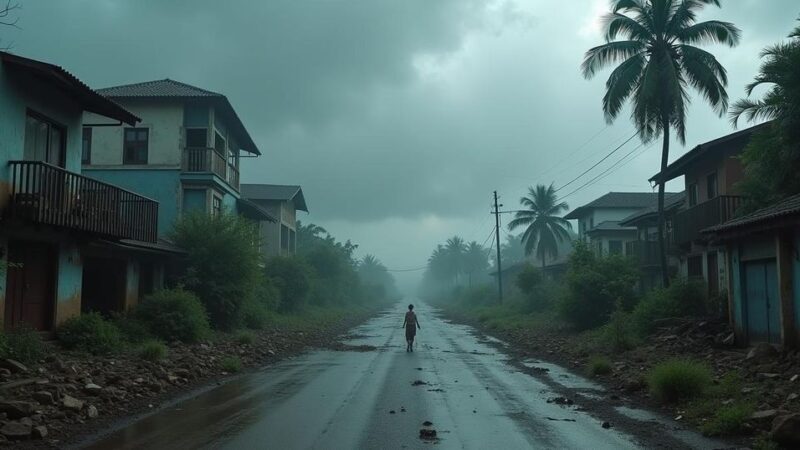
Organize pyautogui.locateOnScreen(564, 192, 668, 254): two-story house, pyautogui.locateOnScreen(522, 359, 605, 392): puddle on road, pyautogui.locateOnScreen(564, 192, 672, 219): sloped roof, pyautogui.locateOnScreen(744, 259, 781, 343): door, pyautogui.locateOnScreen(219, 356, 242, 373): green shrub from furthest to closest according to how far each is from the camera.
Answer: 1. pyautogui.locateOnScreen(564, 192, 672, 219): sloped roof
2. pyautogui.locateOnScreen(564, 192, 668, 254): two-story house
3. pyautogui.locateOnScreen(219, 356, 242, 373): green shrub
4. pyautogui.locateOnScreen(744, 259, 781, 343): door
5. pyautogui.locateOnScreen(522, 359, 605, 392): puddle on road

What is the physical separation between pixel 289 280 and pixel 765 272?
30234mm

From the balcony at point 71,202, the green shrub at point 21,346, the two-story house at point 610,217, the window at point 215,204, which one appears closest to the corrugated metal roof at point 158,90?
the window at point 215,204

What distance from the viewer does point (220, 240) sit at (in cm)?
2469

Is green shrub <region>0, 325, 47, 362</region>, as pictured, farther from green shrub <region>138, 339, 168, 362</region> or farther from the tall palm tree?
the tall palm tree

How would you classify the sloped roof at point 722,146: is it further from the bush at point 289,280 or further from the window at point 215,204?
the bush at point 289,280

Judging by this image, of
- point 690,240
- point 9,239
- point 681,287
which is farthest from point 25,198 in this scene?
point 690,240

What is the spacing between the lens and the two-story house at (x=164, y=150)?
29.2 meters

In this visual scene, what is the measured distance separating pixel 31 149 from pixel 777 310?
57.8 ft

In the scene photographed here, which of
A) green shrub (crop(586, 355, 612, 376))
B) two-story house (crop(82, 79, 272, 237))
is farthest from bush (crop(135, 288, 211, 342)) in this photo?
green shrub (crop(586, 355, 612, 376))

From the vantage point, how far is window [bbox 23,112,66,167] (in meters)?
15.6

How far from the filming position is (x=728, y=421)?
861 centimetres

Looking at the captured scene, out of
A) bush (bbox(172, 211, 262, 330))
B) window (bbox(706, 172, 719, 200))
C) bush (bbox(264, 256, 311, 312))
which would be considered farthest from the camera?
bush (bbox(264, 256, 311, 312))

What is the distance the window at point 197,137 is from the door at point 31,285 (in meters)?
14.0

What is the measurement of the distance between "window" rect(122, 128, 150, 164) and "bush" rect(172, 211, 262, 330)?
5816 mm
